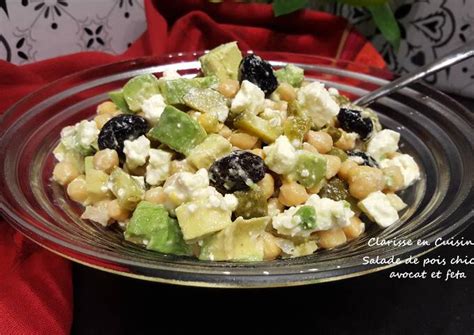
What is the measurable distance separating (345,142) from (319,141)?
0.35 ft

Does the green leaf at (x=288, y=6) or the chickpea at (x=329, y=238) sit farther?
the green leaf at (x=288, y=6)

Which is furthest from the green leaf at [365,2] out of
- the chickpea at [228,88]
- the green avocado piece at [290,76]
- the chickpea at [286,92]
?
the chickpea at [228,88]

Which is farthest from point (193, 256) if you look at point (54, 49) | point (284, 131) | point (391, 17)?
point (391, 17)

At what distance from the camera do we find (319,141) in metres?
1.38

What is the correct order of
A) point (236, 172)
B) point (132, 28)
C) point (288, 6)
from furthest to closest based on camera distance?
point (132, 28) → point (288, 6) → point (236, 172)

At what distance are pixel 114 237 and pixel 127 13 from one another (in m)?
1.21

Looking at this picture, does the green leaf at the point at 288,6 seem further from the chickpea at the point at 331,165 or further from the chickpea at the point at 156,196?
the chickpea at the point at 156,196

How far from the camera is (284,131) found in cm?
136

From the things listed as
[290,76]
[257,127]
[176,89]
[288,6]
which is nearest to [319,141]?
[257,127]

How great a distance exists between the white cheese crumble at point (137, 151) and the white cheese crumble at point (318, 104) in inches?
15.7

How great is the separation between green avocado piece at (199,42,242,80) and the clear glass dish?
0.88 ft

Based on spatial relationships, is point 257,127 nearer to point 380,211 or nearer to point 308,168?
point 308,168

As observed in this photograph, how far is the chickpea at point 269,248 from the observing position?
1167mm

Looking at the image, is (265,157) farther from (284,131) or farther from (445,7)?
(445,7)
